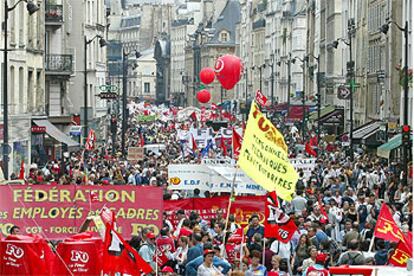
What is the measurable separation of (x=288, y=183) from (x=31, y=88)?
31.3m

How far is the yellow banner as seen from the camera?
62.2 feet

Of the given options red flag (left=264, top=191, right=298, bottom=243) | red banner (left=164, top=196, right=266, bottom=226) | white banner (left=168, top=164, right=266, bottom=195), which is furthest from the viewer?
white banner (left=168, top=164, right=266, bottom=195)

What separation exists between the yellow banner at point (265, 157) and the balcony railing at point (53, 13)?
40.9 m

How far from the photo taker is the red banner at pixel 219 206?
2327 cm

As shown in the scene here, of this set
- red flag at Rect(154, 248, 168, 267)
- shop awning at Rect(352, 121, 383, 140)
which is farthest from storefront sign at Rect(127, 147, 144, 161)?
red flag at Rect(154, 248, 168, 267)

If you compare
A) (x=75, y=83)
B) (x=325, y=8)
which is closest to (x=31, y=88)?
(x=75, y=83)

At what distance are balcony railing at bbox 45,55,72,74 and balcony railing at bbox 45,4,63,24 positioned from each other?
1.52m

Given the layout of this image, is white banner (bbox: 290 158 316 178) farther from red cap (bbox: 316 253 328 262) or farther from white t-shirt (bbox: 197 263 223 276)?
white t-shirt (bbox: 197 263 223 276)

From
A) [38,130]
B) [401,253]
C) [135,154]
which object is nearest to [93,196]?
[401,253]

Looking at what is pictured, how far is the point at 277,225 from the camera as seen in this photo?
64.2 feet

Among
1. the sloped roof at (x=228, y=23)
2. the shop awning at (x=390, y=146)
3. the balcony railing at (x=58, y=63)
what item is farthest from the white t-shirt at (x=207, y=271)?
the sloped roof at (x=228, y=23)

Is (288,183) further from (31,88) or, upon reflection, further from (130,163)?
(31,88)

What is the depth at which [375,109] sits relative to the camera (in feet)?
221

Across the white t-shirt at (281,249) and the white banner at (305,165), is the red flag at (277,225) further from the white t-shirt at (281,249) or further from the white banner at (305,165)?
the white banner at (305,165)
